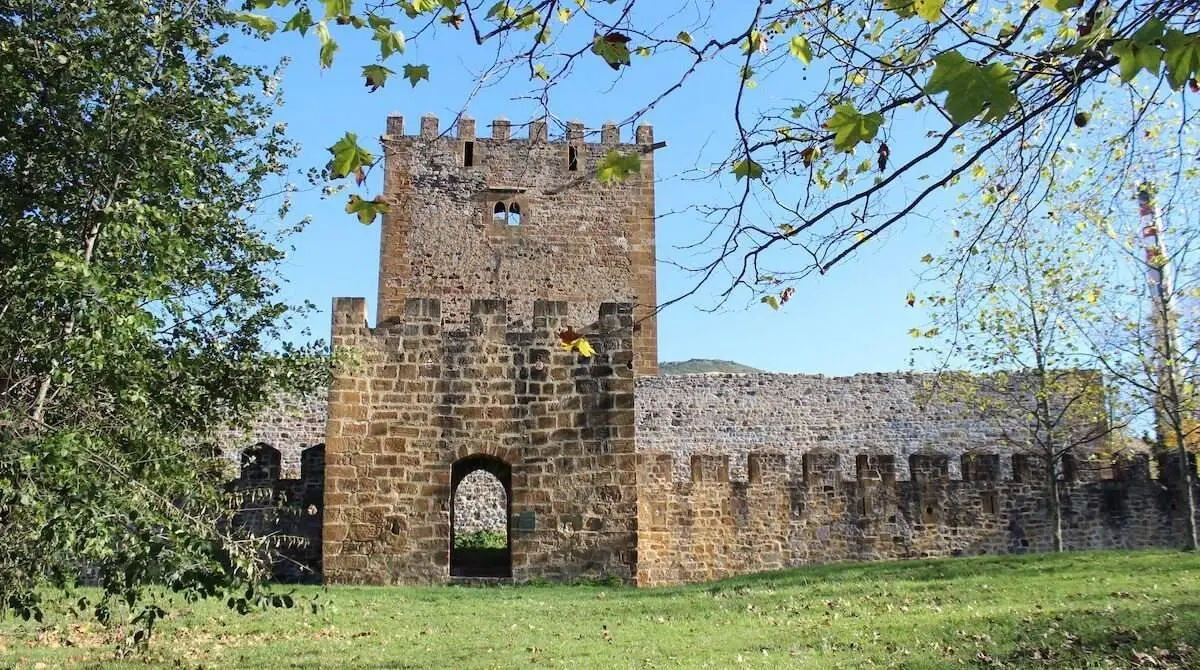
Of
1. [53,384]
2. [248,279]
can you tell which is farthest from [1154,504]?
[53,384]

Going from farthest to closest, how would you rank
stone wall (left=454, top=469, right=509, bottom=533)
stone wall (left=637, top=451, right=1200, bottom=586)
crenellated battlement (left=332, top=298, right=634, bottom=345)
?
stone wall (left=454, top=469, right=509, bottom=533) → stone wall (left=637, top=451, right=1200, bottom=586) → crenellated battlement (left=332, top=298, right=634, bottom=345)

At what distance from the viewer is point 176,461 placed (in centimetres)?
779

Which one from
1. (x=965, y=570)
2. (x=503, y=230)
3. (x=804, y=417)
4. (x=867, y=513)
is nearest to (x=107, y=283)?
(x=965, y=570)

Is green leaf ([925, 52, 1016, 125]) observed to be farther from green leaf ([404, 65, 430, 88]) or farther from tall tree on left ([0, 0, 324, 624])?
tall tree on left ([0, 0, 324, 624])

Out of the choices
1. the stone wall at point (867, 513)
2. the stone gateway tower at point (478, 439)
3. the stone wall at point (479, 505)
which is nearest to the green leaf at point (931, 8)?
the stone gateway tower at point (478, 439)

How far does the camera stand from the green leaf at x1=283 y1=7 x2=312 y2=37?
4.31 metres

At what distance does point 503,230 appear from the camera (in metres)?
24.7

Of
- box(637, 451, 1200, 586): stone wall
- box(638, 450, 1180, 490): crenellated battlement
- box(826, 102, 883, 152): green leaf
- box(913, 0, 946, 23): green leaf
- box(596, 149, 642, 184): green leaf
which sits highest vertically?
box(913, 0, 946, 23): green leaf

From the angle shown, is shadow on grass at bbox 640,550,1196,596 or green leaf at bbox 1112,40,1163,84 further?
shadow on grass at bbox 640,550,1196,596

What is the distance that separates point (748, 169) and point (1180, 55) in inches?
82.7

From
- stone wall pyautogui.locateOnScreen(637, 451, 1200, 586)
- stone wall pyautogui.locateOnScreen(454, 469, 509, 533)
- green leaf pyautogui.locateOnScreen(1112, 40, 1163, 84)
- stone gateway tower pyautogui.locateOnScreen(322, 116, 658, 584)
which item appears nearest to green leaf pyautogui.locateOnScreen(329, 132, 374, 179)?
green leaf pyautogui.locateOnScreen(1112, 40, 1163, 84)

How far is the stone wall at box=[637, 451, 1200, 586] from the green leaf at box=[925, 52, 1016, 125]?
516 inches

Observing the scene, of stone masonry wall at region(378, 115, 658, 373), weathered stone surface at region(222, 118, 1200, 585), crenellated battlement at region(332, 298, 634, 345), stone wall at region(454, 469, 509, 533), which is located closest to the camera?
weathered stone surface at region(222, 118, 1200, 585)

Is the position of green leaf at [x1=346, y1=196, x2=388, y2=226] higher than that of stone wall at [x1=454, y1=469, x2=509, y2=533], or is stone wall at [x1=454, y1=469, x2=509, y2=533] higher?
green leaf at [x1=346, y1=196, x2=388, y2=226]
